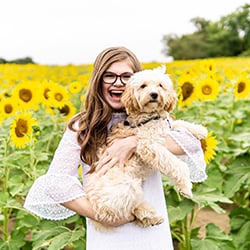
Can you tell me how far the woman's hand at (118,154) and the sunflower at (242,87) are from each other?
2.55 m

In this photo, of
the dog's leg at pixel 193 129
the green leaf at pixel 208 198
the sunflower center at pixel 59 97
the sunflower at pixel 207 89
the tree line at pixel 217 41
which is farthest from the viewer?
the tree line at pixel 217 41

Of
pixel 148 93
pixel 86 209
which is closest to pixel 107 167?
pixel 86 209

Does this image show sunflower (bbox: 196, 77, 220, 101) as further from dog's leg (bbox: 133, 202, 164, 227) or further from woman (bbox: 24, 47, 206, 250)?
dog's leg (bbox: 133, 202, 164, 227)

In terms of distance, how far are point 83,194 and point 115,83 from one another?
407 millimetres

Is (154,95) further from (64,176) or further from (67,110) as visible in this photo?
(67,110)

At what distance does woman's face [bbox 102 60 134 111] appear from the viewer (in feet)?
6.33

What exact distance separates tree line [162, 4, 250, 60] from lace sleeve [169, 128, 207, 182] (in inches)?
1227

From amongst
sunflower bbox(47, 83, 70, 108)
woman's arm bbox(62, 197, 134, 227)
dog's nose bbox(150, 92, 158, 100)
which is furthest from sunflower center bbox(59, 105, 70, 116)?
dog's nose bbox(150, 92, 158, 100)

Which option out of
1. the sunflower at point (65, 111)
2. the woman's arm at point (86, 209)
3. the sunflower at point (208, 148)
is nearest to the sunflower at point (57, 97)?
the sunflower at point (65, 111)

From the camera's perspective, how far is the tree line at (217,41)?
3622cm

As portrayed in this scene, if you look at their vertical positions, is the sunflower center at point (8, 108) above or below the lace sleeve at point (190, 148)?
below

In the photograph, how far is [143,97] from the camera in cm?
177

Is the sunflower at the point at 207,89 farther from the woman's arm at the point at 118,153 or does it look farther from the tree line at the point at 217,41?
the tree line at the point at 217,41

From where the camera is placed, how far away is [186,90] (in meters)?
3.82
